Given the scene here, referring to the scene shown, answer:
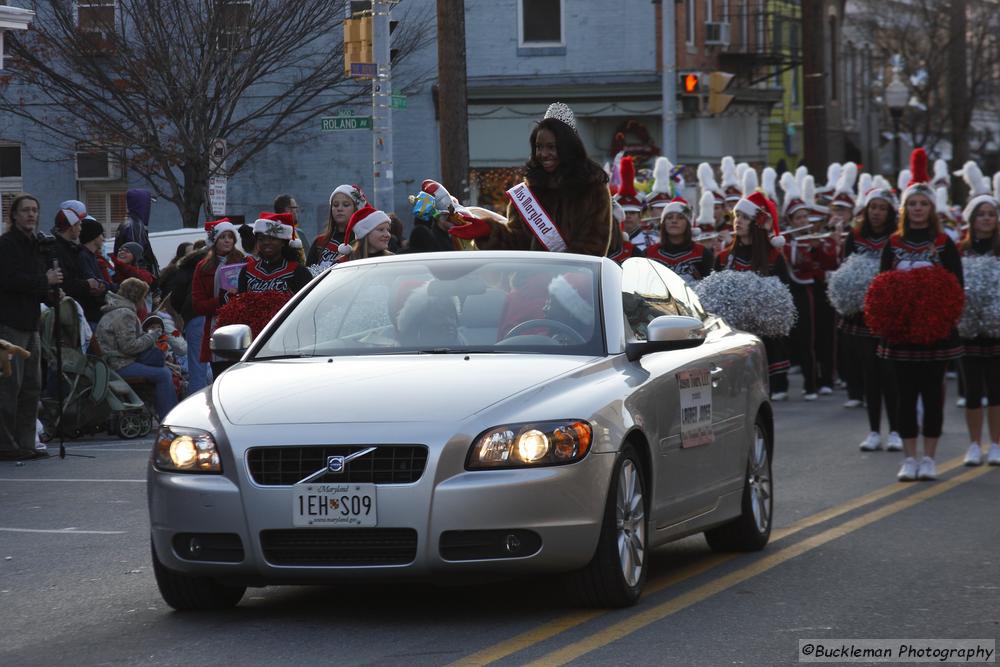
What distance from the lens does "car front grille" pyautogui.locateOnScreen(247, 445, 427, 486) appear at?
7.14m

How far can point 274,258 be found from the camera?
1318 cm

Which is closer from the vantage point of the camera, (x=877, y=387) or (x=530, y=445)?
(x=530, y=445)

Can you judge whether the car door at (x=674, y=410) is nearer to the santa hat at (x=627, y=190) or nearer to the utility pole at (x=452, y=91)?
the santa hat at (x=627, y=190)

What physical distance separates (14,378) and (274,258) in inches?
112

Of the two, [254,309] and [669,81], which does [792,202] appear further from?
[254,309]

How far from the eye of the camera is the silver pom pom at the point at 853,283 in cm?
1695

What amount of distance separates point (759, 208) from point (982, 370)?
14.3 feet

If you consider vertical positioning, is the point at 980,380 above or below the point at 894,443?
above

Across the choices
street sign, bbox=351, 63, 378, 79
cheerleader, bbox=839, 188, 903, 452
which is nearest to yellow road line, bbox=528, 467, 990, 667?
cheerleader, bbox=839, 188, 903, 452

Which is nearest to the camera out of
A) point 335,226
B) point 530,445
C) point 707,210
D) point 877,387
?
point 530,445

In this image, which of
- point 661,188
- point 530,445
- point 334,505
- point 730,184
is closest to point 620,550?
point 530,445

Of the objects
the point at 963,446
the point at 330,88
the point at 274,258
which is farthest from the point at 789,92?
the point at 274,258

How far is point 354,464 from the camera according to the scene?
7.15 m

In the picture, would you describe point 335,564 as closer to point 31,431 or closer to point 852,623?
point 852,623
